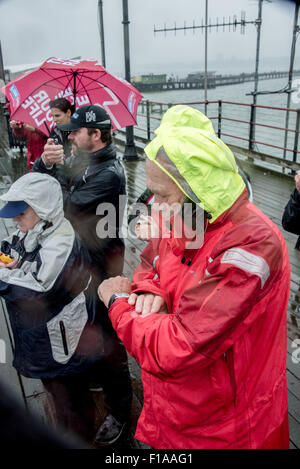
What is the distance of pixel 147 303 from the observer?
1168 mm

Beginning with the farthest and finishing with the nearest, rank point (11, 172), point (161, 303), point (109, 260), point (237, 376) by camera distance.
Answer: point (11, 172)
point (109, 260)
point (161, 303)
point (237, 376)

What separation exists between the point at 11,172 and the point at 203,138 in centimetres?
847

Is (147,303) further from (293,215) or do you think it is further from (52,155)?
(52,155)

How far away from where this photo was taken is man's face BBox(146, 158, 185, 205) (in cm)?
109

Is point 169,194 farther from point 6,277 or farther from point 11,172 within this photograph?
point 11,172

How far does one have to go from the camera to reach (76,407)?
197 cm

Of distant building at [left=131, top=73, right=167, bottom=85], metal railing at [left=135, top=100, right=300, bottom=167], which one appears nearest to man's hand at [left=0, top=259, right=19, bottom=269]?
metal railing at [left=135, top=100, right=300, bottom=167]

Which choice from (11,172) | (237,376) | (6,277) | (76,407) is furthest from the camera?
(11,172)

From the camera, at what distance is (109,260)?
8.18ft

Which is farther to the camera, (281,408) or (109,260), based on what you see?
(109,260)

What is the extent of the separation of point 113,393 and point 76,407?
23 cm

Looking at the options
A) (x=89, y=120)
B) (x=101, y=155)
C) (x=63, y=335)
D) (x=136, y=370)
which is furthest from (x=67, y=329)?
(x=89, y=120)

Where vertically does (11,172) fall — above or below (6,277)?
below

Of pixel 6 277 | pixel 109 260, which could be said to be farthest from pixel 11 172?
pixel 6 277
